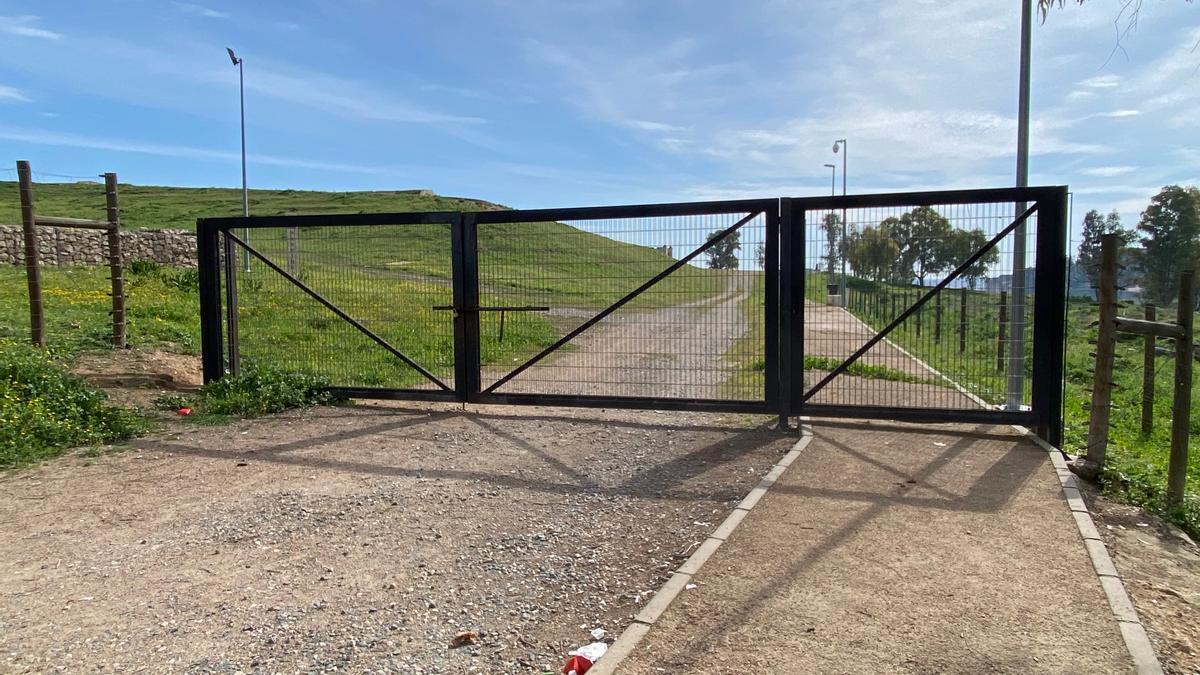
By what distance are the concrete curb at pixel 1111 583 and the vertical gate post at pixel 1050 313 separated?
0.85m

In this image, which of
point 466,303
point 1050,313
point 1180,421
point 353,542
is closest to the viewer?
Answer: point 353,542

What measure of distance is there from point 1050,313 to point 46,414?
907cm

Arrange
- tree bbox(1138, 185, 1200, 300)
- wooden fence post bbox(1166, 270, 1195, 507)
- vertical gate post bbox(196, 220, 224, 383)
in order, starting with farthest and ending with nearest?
tree bbox(1138, 185, 1200, 300) < vertical gate post bbox(196, 220, 224, 383) < wooden fence post bbox(1166, 270, 1195, 507)

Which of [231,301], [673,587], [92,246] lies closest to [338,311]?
[231,301]

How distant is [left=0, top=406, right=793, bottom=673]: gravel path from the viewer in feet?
11.0

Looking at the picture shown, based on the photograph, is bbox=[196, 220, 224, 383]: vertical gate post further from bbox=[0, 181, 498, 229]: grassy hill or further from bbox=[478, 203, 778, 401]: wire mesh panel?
bbox=[0, 181, 498, 229]: grassy hill

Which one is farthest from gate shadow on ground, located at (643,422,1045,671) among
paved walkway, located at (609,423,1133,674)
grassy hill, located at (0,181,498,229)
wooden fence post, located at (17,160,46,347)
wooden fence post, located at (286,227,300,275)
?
grassy hill, located at (0,181,498,229)

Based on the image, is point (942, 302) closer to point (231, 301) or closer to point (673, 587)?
point (673, 587)

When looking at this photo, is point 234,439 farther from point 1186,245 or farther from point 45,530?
point 1186,245

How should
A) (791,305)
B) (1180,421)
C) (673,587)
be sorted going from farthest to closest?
(791,305), (1180,421), (673,587)

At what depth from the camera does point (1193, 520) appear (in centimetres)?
526

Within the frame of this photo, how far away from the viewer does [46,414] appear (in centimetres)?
685

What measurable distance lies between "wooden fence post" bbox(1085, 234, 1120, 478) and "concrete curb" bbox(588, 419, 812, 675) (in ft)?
8.62

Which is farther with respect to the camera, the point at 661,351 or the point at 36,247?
the point at 36,247
